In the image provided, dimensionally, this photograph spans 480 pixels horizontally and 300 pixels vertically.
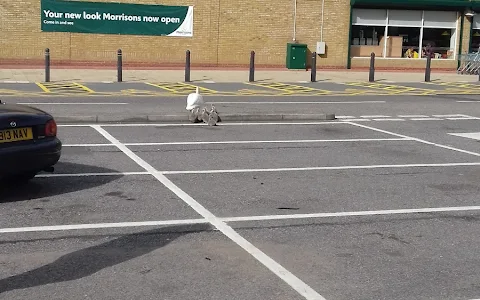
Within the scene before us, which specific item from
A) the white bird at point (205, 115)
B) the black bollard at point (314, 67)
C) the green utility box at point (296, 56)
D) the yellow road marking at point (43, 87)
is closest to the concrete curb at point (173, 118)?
the white bird at point (205, 115)

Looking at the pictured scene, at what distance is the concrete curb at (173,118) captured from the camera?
46.8 ft

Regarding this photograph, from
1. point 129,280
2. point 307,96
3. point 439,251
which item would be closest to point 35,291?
point 129,280

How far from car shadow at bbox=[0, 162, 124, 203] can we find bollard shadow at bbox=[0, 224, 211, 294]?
6.56 feet

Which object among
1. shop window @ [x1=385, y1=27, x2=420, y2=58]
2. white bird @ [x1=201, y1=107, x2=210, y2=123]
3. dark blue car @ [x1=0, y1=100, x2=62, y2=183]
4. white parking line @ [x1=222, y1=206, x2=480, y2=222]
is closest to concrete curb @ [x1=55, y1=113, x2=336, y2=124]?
white bird @ [x1=201, y1=107, x2=210, y2=123]

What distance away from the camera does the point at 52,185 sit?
28.4 feet

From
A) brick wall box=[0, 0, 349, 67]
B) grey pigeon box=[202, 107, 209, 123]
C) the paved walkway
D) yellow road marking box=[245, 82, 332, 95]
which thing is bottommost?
grey pigeon box=[202, 107, 209, 123]

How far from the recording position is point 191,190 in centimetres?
857

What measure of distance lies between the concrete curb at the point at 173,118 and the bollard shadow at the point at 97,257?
310 inches

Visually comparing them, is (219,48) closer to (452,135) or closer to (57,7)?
(57,7)

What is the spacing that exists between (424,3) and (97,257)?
30.4 m

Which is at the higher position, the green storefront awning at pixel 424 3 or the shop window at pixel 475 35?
the green storefront awning at pixel 424 3

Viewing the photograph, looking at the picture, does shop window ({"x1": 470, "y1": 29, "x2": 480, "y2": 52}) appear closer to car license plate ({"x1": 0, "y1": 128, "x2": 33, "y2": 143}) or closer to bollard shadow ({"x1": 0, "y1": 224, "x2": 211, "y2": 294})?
car license plate ({"x1": 0, "y1": 128, "x2": 33, "y2": 143})

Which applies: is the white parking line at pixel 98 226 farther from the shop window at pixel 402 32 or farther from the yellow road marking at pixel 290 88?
the shop window at pixel 402 32

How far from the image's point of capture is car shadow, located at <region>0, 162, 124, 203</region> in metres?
8.08
